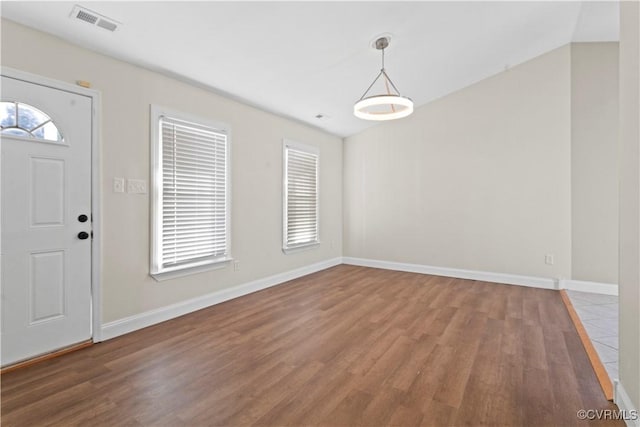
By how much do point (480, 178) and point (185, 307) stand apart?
4.84 metres

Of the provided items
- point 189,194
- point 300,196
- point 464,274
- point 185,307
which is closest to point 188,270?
point 185,307

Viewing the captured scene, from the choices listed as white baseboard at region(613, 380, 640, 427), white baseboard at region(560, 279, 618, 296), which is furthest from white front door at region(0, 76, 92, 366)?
white baseboard at region(560, 279, 618, 296)

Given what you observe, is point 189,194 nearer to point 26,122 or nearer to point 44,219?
point 44,219

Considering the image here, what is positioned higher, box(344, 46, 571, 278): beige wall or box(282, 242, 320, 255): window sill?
box(344, 46, 571, 278): beige wall

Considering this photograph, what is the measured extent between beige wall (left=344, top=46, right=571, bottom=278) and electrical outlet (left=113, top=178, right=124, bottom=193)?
4366 millimetres

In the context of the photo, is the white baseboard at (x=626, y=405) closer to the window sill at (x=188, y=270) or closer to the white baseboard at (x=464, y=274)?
the white baseboard at (x=464, y=274)

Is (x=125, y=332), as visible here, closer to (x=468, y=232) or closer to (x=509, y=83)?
(x=468, y=232)

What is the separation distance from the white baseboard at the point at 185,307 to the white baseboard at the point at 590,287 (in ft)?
13.5

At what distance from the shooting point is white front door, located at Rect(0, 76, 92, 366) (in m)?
2.28

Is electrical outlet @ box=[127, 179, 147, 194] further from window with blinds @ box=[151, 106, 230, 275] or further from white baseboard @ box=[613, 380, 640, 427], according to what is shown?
white baseboard @ box=[613, 380, 640, 427]

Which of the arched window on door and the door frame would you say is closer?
the arched window on door

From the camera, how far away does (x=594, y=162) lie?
4324 mm

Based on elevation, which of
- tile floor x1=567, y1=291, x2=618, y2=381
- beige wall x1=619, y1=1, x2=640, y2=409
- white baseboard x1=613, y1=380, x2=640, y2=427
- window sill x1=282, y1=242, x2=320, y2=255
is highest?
beige wall x1=619, y1=1, x2=640, y2=409

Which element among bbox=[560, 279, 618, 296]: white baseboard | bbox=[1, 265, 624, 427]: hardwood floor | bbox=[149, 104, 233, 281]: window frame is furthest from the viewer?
bbox=[560, 279, 618, 296]: white baseboard
